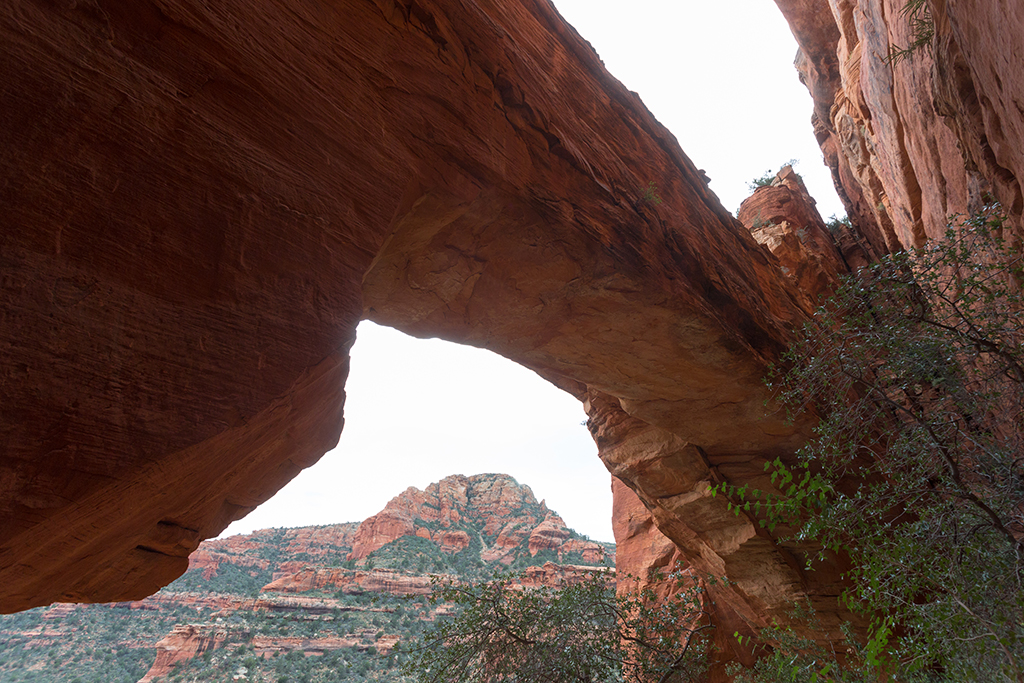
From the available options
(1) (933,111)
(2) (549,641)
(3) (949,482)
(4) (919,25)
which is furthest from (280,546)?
(4) (919,25)

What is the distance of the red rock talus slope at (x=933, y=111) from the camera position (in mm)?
4000

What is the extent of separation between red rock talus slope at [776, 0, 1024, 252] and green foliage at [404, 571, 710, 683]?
7443 millimetres

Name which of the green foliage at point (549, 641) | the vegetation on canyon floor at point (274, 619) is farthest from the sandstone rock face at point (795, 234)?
the vegetation on canyon floor at point (274, 619)

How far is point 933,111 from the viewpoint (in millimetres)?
6293

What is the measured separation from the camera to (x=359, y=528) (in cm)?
5553

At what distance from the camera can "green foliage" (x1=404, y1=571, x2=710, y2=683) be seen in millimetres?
7496

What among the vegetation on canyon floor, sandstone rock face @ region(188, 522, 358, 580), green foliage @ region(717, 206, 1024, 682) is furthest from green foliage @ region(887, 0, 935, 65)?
sandstone rock face @ region(188, 522, 358, 580)

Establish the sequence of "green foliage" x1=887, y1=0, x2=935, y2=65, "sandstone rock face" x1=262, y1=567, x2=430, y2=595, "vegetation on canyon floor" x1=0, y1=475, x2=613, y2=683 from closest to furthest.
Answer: "green foliage" x1=887, y1=0, x2=935, y2=65, "vegetation on canyon floor" x1=0, y1=475, x2=613, y2=683, "sandstone rock face" x1=262, y1=567, x2=430, y2=595

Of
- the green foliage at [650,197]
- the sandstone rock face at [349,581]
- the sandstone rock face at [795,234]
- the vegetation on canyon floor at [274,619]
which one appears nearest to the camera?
the green foliage at [650,197]

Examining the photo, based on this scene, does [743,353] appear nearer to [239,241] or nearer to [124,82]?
[239,241]

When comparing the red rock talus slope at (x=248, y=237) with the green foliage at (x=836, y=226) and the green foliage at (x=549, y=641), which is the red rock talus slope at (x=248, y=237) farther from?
the green foliage at (x=836, y=226)

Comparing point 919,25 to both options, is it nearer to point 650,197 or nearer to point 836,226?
point 650,197

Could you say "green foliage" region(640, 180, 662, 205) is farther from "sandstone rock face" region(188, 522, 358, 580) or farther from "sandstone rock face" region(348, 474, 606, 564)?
"sandstone rock face" region(188, 522, 358, 580)

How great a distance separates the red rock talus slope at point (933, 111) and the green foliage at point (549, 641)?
7.44 metres
